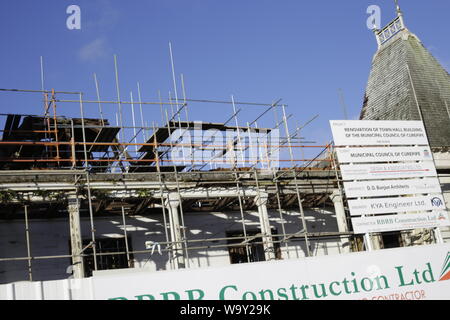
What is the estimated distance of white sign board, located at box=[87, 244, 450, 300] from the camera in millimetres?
12227

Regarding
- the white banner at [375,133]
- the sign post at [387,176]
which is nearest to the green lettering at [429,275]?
the sign post at [387,176]

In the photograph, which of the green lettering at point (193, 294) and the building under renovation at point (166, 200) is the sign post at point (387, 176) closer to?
the building under renovation at point (166, 200)

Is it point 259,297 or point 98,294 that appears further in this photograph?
point 259,297

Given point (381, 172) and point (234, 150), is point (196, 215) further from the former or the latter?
point (381, 172)

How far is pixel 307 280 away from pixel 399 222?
6.14m

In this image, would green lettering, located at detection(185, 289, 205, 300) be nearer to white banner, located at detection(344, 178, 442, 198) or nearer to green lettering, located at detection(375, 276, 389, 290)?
green lettering, located at detection(375, 276, 389, 290)

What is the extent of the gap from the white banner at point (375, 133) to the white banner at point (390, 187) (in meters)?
1.41

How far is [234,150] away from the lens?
79.2 feet

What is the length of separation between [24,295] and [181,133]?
A: 13386mm

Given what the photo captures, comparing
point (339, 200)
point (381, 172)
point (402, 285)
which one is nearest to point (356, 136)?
point (381, 172)

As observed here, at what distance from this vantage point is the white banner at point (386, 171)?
19.0 meters

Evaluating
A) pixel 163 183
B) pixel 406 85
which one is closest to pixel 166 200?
pixel 163 183

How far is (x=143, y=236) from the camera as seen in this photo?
827 inches

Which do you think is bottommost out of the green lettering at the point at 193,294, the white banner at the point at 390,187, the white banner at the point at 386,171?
the green lettering at the point at 193,294
